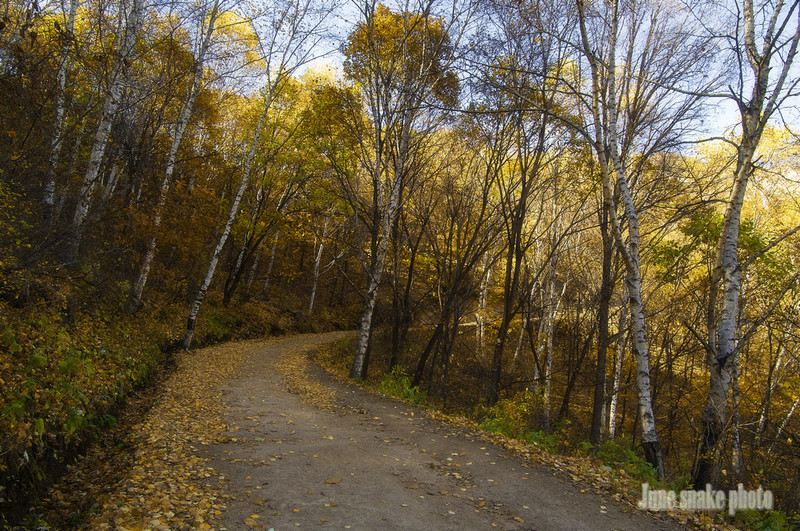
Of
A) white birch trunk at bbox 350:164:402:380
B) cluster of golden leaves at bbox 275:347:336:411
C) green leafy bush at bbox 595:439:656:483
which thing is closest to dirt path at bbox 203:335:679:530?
cluster of golden leaves at bbox 275:347:336:411

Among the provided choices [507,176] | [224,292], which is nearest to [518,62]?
[507,176]

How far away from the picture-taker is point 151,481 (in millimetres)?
4750

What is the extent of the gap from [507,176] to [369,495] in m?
14.1

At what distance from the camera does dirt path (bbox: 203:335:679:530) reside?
440cm

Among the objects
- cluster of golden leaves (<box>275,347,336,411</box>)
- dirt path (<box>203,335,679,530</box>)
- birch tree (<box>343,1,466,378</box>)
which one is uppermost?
birch tree (<box>343,1,466,378</box>)

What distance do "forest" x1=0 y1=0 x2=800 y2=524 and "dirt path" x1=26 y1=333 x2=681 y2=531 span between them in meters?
0.76

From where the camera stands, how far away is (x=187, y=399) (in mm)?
8570

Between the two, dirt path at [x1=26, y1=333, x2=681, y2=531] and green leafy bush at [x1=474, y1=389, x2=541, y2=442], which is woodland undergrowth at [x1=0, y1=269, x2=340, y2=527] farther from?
green leafy bush at [x1=474, y1=389, x2=541, y2=442]

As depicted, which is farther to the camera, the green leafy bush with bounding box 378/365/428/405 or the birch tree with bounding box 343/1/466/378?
the birch tree with bounding box 343/1/466/378

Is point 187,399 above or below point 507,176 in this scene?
below

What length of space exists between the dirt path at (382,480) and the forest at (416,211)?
2.06 m

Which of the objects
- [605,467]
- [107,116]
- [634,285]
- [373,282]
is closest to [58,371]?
[107,116]

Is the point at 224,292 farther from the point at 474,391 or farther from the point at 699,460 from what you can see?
the point at 699,460

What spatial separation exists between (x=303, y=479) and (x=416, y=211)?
12.9 meters
